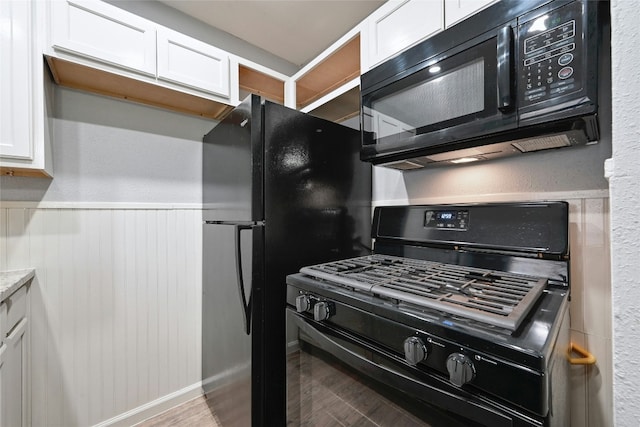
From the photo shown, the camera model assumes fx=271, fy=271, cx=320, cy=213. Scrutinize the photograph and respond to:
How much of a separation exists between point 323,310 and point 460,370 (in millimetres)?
455

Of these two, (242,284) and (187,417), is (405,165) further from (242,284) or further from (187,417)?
(187,417)

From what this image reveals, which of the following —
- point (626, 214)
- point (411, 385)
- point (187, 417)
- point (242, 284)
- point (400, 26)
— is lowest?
point (187, 417)

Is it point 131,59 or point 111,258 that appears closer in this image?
point 131,59

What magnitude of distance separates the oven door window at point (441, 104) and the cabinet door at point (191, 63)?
104 cm

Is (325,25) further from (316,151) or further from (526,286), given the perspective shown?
(526,286)

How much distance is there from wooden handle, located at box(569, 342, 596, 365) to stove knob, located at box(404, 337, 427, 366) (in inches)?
30.2

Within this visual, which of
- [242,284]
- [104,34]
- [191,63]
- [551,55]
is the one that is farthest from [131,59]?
[551,55]

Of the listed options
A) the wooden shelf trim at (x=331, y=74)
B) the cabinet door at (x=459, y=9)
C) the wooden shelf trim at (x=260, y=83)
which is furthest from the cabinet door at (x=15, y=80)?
the cabinet door at (x=459, y=9)

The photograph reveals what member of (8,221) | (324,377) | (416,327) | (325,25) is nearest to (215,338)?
(324,377)

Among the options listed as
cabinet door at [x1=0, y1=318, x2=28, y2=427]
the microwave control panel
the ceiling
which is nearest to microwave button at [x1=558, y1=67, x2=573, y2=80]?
the microwave control panel

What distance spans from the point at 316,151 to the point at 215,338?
1306 millimetres

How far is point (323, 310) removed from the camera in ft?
3.06

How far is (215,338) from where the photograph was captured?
5.57 feet

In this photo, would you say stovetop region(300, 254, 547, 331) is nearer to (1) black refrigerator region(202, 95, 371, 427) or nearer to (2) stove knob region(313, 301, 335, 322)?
(2) stove knob region(313, 301, 335, 322)
